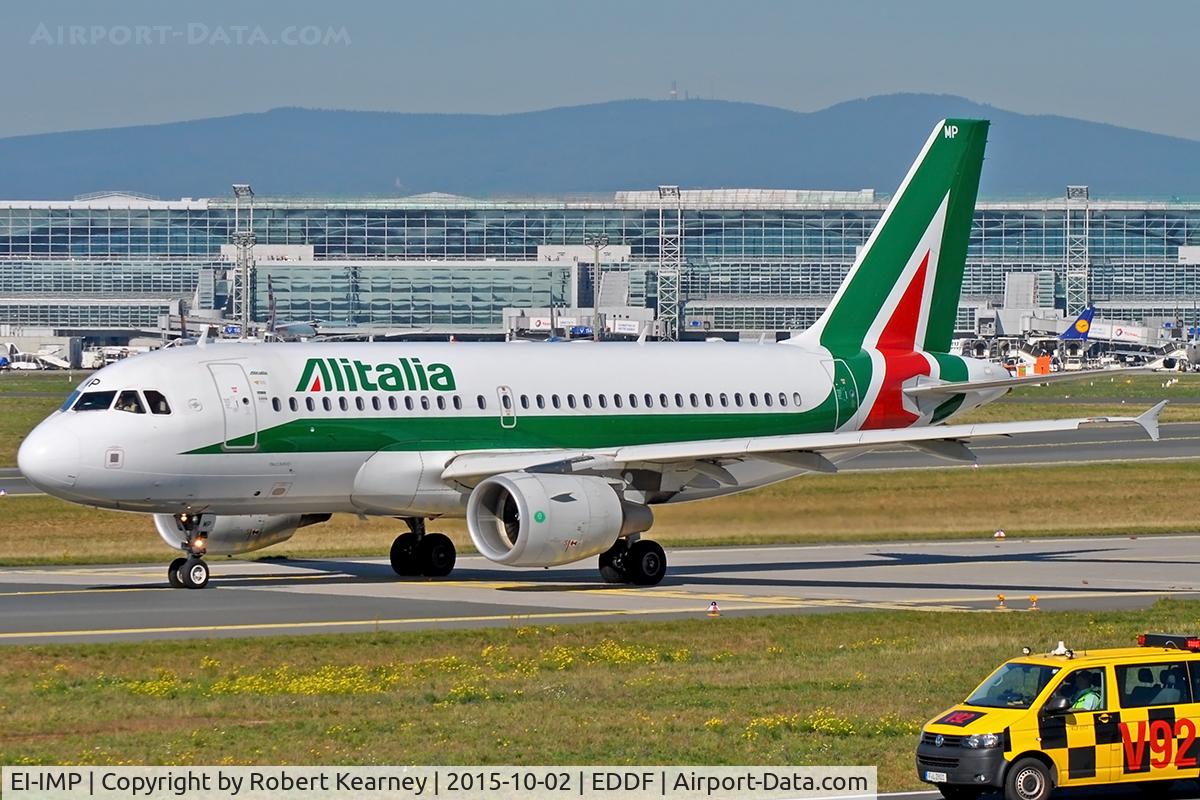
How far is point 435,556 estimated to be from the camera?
4275cm

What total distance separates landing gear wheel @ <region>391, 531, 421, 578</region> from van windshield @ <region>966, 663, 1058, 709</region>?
23.7 meters

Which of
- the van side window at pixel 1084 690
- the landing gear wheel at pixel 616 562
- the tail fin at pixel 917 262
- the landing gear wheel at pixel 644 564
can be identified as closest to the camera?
the van side window at pixel 1084 690

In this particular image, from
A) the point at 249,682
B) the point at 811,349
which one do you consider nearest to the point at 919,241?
the point at 811,349

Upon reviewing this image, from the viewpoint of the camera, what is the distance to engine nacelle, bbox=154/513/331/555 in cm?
4119

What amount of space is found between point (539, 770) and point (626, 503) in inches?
768

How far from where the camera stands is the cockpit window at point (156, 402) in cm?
3725

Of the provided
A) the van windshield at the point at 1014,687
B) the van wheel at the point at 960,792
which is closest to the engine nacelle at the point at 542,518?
the van windshield at the point at 1014,687

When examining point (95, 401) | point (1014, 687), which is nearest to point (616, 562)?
point (95, 401)

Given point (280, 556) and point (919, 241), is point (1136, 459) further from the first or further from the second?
point (280, 556)

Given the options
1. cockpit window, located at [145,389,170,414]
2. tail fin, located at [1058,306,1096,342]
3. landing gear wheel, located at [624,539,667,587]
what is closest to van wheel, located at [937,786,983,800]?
cockpit window, located at [145,389,170,414]

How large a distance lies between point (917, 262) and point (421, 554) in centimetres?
1489

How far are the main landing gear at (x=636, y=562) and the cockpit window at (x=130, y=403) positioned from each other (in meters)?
9.97

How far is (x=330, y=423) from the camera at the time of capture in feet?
128

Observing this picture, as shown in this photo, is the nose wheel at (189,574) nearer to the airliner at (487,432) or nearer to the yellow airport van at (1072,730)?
the airliner at (487,432)
